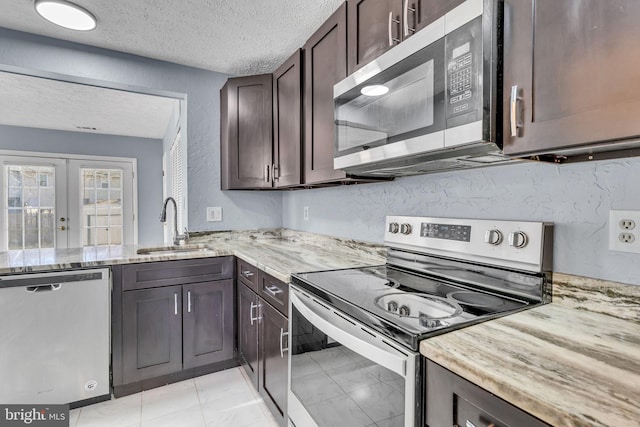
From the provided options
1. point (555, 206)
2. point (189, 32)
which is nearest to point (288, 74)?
point (189, 32)

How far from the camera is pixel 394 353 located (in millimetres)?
809

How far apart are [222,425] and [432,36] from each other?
2.04 metres

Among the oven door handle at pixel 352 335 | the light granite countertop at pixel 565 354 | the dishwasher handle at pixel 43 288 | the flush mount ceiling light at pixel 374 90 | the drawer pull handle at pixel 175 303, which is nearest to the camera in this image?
the light granite countertop at pixel 565 354

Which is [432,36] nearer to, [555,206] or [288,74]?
[555,206]

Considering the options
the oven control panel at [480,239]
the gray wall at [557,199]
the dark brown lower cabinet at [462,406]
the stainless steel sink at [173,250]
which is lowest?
the dark brown lower cabinet at [462,406]

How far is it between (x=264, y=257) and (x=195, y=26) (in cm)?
155

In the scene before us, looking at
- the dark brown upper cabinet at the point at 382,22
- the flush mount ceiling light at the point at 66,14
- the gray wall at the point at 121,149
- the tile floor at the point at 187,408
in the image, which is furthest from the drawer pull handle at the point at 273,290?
the gray wall at the point at 121,149

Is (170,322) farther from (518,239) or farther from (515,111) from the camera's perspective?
(515,111)

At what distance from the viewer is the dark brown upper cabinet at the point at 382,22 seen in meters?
1.08

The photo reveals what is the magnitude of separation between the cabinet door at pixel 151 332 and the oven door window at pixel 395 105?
1.49 meters

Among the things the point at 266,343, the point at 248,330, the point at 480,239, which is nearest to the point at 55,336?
the point at 248,330

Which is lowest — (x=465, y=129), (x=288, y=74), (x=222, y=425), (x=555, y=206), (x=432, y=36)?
(x=222, y=425)

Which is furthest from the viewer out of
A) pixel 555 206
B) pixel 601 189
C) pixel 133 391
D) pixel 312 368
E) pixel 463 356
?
pixel 133 391

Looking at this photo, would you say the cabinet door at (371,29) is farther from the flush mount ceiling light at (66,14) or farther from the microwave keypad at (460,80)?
the flush mount ceiling light at (66,14)
